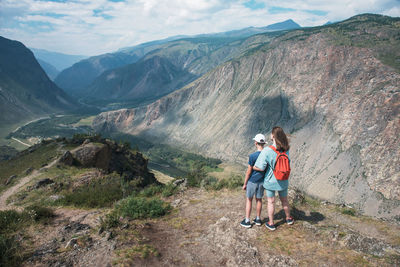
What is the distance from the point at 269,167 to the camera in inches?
288

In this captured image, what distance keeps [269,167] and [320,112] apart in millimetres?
73242

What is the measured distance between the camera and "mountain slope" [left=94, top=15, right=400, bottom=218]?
168ft

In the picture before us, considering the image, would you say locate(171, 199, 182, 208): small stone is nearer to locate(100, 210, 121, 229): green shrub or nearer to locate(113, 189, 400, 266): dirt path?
locate(113, 189, 400, 266): dirt path

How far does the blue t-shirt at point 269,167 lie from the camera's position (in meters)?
7.11

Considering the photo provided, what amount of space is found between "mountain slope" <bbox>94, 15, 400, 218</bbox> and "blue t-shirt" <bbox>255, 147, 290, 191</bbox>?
46298mm

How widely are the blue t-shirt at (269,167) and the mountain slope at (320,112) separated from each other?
46.3 m

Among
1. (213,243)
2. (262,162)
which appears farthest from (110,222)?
(262,162)

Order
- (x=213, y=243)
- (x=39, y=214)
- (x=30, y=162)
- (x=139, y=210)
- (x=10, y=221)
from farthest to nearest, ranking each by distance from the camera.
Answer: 1. (x=30, y=162)
2. (x=39, y=214)
3. (x=139, y=210)
4. (x=10, y=221)
5. (x=213, y=243)

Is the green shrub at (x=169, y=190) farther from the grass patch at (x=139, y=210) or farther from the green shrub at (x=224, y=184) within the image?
the grass patch at (x=139, y=210)

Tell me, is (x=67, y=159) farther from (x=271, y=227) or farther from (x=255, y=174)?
(x=271, y=227)

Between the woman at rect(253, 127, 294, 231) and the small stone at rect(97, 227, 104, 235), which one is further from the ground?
the woman at rect(253, 127, 294, 231)

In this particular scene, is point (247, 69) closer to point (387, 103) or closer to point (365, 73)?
point (365, 73)

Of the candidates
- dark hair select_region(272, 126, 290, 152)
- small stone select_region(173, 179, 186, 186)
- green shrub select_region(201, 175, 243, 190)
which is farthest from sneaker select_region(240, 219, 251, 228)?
small stone select_region(173, 179, 186, 186)

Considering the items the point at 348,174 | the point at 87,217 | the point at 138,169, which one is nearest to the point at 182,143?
the point at 348,174
